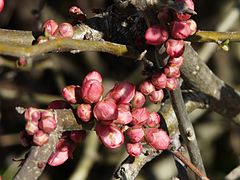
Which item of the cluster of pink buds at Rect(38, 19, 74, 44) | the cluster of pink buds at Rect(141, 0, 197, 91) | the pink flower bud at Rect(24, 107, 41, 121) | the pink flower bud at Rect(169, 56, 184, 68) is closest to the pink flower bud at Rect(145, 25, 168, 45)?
the cluster of pink buds at Rect(141, 0, 197, 91)

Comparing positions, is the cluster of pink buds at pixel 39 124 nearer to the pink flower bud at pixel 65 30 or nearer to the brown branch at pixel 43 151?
the brown branch at pixel 43 151

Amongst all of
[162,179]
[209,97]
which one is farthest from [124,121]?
[162,179]

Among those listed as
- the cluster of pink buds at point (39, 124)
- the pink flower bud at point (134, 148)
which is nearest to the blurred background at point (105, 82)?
the pink flower bud at point (134, 148)

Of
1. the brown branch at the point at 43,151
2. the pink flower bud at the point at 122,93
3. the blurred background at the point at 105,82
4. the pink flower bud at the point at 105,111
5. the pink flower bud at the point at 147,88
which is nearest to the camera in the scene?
the brown branch at the point at 43,151

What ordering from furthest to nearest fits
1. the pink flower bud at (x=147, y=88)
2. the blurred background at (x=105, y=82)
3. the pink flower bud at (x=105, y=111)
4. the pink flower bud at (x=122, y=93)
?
the blurred background at (x=105, y=82) < the pink flower bud at (x=147, y=88) < the pink flower bud at (x=122, y=93) < the pink flower bud at (x=105, y=111)

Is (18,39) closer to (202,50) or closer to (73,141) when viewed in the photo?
(73,141)

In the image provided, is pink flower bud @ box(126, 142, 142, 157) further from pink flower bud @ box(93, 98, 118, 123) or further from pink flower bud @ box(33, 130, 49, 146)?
pink flower bud @ box(33, 130, 49, 146)

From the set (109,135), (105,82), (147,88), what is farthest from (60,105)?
(105,82)
